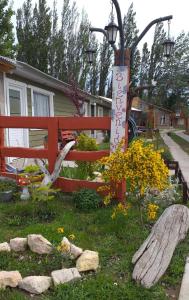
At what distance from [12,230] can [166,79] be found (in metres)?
26.9

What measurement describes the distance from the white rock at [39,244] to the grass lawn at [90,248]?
55mm

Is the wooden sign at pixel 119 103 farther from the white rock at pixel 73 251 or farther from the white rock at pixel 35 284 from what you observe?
the white rock at pixel 35 284

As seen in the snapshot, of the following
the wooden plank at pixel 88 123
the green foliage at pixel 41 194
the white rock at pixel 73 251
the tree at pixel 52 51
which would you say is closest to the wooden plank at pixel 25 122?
the wooden plank at pixel 88 123

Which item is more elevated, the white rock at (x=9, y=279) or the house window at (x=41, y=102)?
the house window at (x=41, y=102)

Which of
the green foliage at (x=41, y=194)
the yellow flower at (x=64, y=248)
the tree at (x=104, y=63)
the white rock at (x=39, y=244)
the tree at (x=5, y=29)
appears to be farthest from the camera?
the tree at (x=104, y=63)

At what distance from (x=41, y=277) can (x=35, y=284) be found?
0.32ft

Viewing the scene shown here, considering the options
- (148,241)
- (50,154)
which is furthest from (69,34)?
(148,241)

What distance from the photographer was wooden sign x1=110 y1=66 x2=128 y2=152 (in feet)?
16.7

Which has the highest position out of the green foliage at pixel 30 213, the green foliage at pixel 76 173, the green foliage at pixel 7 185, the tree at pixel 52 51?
the tree at pixel 52 51

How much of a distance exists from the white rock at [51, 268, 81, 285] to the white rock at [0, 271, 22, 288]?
0.28 m

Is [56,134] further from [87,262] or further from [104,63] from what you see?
[104,63]

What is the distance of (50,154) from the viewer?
5559mm

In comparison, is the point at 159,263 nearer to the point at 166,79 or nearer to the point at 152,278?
the point at 152,278

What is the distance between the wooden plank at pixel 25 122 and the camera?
5.55 meters
